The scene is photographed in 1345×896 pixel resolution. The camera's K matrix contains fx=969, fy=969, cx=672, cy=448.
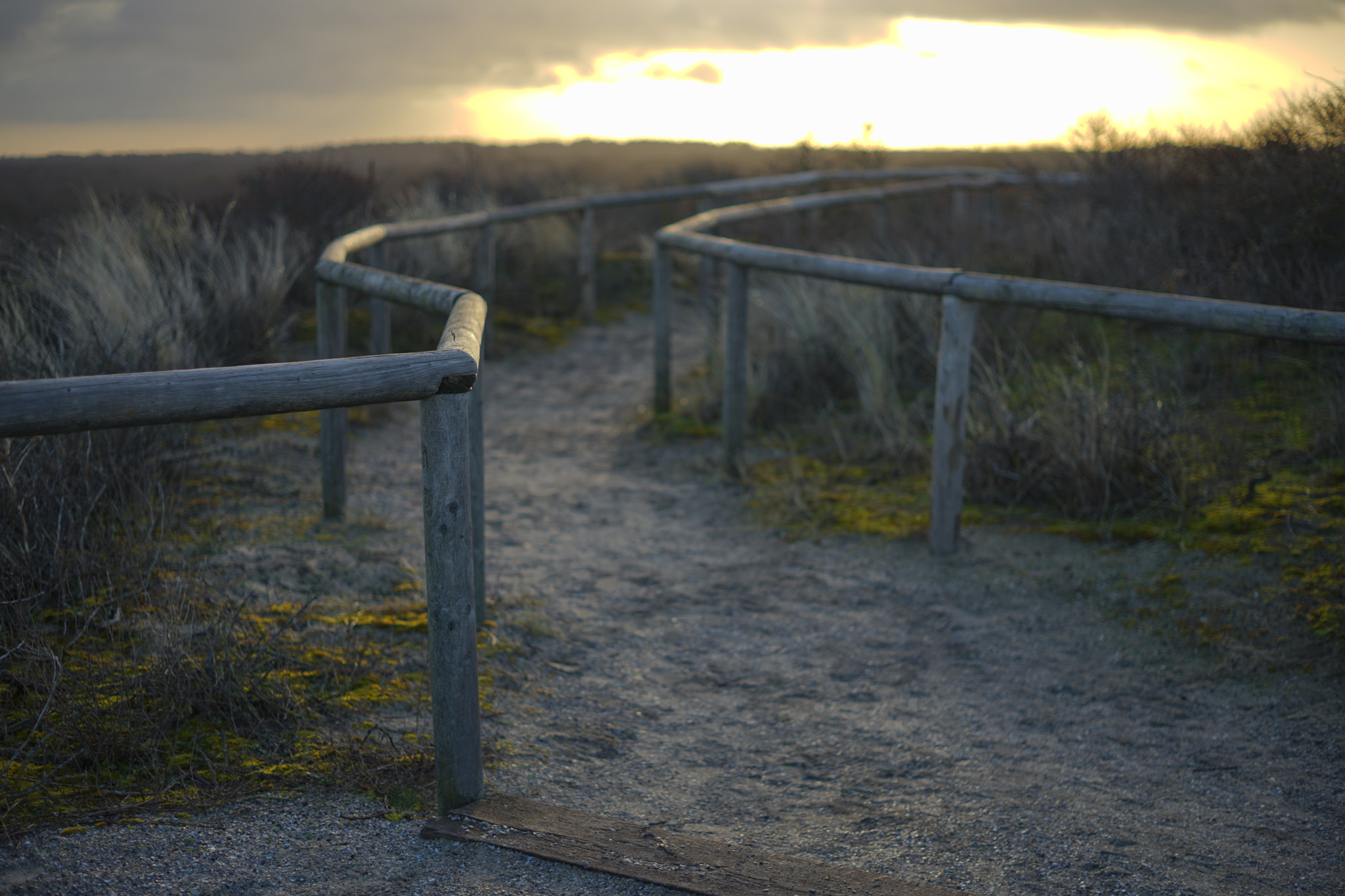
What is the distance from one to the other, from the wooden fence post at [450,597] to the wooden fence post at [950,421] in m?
2.44

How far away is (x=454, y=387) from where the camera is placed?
2.28 m

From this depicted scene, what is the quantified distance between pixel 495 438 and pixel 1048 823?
15.3 feet

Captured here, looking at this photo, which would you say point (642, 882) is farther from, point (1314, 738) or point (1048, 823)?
point (1314, 738)

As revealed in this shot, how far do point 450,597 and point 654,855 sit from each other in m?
0.76

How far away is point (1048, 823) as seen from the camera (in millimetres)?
2514

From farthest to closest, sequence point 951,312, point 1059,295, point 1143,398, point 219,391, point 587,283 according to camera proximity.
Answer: point 587,283, point 1143,398, point 951,312, point 1059,295, point 219,391

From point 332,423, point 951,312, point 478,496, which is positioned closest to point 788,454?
point 951,312

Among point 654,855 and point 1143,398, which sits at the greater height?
point 1143,398

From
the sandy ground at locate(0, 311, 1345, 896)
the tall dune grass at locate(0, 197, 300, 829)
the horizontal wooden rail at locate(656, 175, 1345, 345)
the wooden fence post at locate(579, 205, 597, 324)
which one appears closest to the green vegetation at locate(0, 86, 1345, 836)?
the tall dune grass at locate(0, 197, 300, 829)

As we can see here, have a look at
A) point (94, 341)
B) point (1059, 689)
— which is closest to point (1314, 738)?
point (1059, 689)

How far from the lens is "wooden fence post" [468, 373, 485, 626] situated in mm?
3281

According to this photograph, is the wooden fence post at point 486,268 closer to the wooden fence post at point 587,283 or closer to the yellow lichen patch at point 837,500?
the wooden fence post at point 587,283

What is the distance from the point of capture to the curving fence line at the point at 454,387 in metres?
1.79

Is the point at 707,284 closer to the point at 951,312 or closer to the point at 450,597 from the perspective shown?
the point at 951,312
